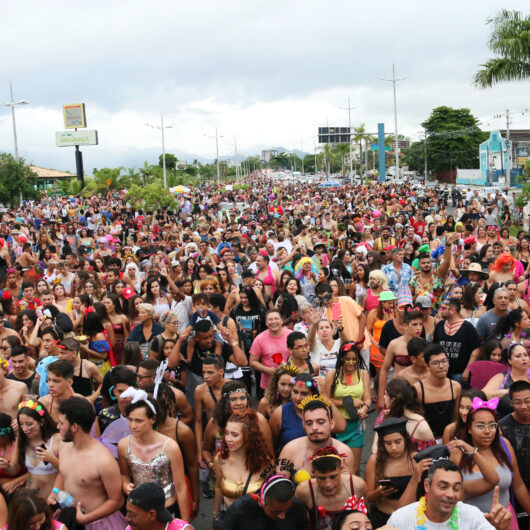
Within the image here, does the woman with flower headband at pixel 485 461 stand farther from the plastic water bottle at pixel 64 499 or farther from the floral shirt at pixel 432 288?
the floral shirt at pixel 432 288

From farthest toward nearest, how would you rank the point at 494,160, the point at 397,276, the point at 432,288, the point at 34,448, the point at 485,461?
the point at 494,160, the point at 397,276, the point at 432,288, the point at 34,448, the point at 485,461

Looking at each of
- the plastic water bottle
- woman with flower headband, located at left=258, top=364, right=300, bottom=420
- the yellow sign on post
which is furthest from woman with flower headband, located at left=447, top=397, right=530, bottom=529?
the yellow sign on post

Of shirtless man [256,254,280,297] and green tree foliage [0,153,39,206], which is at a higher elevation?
green tree foliage [0,153,39,206]

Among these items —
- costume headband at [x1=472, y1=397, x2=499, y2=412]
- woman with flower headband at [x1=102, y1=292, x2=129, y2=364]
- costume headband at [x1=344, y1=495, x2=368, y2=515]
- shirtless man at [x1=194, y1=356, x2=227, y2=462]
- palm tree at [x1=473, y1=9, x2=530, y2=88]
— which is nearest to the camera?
costume headband at [x1=344, y1=495, x2=368, y2=515]

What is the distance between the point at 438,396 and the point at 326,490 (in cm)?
172

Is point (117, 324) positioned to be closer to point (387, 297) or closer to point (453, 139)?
point (387, 297)

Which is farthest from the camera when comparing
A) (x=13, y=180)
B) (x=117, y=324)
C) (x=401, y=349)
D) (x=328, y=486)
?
(x=13, y=180)

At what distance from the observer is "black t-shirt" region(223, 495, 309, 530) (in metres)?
3.46

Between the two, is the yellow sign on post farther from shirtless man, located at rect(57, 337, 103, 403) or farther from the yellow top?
the yellow top

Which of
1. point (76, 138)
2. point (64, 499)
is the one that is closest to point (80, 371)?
point (64, 499)

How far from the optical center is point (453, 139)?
78.2 metres

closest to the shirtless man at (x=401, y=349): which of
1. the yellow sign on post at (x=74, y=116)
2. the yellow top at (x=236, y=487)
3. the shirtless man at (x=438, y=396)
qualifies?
the shirtless man at (x=438, y=396)

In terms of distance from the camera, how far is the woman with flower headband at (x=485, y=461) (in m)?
3.82

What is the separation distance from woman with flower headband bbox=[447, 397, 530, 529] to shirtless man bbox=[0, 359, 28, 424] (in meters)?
3.62
